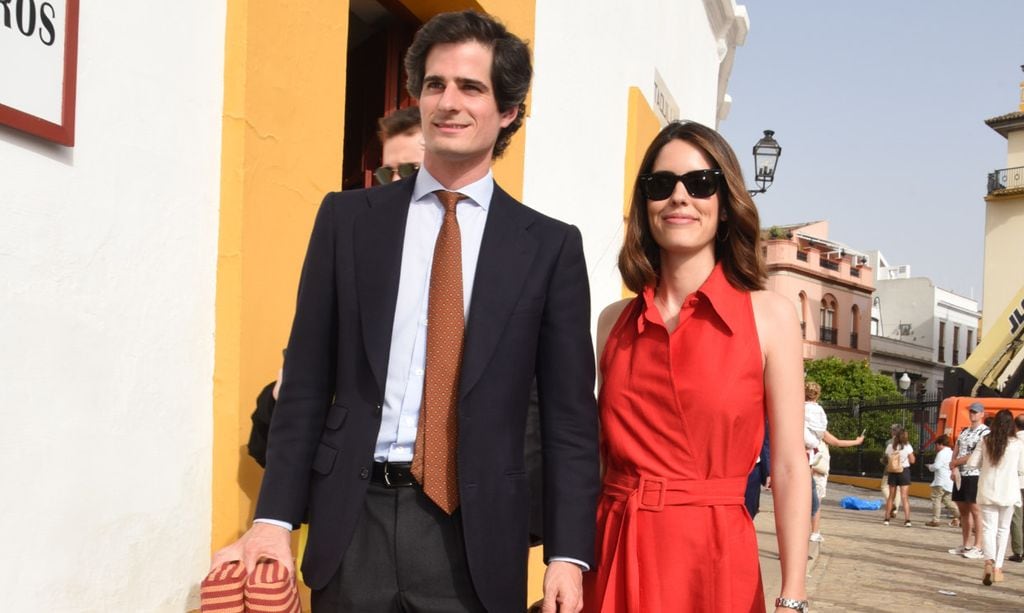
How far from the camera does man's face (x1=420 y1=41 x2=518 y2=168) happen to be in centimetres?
231

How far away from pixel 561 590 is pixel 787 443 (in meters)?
0.72

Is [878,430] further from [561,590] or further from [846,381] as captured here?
[561,590]

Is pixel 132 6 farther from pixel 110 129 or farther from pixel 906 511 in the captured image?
pixel 906 511

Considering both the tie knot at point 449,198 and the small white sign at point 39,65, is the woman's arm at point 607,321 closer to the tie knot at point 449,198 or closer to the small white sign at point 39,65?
the tie knot at point 449,198

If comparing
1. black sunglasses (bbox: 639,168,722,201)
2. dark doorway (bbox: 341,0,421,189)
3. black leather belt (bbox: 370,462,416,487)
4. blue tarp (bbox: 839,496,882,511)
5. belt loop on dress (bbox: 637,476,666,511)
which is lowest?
blue tarp (bbox: 839,496,882,511)

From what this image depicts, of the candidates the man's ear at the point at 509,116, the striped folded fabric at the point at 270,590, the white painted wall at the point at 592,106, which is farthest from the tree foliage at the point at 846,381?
the striped folded fabric at the point at 270,590

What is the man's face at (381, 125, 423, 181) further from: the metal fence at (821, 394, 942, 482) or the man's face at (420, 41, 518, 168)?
the metal fence at (821, 394, 942, 482)

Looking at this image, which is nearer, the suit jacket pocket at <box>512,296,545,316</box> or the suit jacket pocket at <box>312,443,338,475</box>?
the suit jacket pocket at <box>312,443,338,475</box>

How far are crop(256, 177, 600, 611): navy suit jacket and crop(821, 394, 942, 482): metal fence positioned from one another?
27.0 meters

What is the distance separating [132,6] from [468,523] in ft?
5.62

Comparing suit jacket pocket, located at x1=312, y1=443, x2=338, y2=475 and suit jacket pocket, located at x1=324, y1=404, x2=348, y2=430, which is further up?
suit jacket pocket, located at x1=324, y1=404, x2=348, y2=430

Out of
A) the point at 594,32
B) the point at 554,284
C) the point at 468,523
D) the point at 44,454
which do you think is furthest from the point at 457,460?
the point at 594,32

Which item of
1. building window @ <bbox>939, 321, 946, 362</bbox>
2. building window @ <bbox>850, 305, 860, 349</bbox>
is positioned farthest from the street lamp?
building window @ <bbox>939, 321, 946, 362</bbox>

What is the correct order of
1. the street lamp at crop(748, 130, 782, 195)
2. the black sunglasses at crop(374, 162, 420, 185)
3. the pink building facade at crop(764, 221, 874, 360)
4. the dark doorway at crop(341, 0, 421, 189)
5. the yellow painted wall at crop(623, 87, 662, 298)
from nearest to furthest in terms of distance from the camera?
the black sunglasses at crop(374, 162, 420, 185) < the dark doorway at crop(341, 0, 421, 189) < the yellow painted wall at crop(623, 87, 662, 298) < the street lamp at crop(748, 130, 782, 195) < the pink building facade at crop(764, 221, 874, 360)
